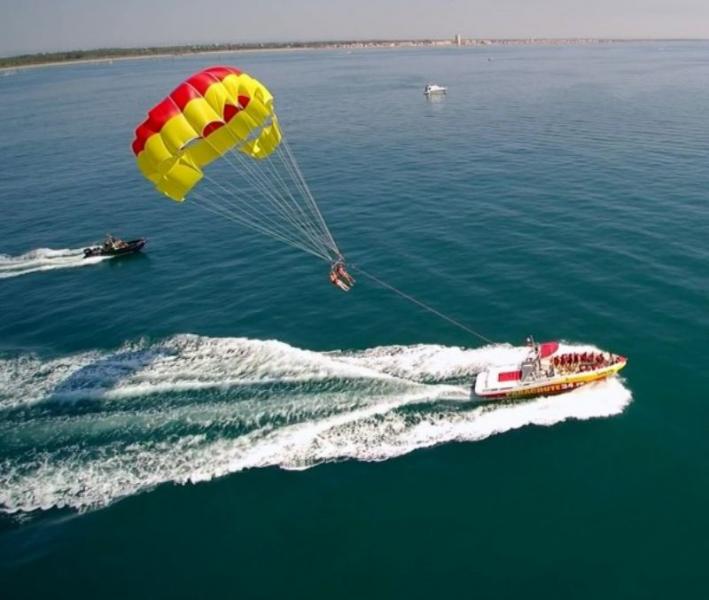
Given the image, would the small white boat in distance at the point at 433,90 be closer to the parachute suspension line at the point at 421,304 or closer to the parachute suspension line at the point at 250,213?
Result: the parachute suspension line at the point at 250,213

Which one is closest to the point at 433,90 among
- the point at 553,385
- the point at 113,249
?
the point at 113,249

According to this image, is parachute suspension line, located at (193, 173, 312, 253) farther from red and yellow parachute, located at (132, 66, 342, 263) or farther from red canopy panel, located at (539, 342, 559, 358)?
red canopy panel, located at (539, 342, 559, 358)

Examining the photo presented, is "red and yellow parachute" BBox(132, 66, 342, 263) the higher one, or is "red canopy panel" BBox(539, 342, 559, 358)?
"red and yellow parachute" BBox(132, 66, 342, 263)

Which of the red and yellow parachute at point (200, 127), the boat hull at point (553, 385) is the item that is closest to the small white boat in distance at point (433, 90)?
the red and yellow parachute at point (200, 127)

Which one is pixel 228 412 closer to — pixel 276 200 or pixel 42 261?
pixel 42 261

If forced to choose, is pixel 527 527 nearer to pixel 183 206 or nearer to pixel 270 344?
pixel 270 344

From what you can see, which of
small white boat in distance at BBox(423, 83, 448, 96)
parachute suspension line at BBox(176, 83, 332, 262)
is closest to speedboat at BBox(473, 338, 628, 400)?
parachute suspension line at BBox(176, 83, 332, 262)
